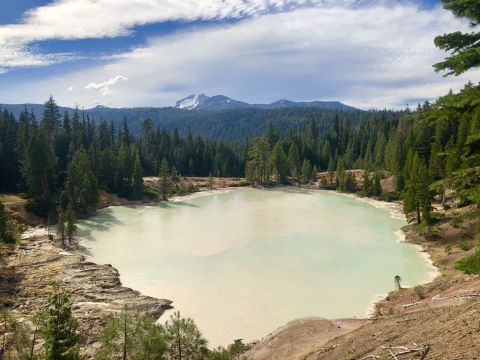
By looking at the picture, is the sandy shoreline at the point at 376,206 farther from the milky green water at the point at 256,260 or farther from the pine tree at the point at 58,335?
the pine tree at the point at 58,335

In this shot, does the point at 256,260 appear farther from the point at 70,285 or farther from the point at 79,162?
the point at 79,162

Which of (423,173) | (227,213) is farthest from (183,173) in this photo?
(423,173)

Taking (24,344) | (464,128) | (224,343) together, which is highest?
(464,128)

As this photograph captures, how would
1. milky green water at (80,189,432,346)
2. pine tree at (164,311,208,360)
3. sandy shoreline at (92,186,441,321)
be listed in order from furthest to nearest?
sandy shoreline at (92,186,441,321), milky green water at (80,189,432,346), pine tree at (164,311,208,360)

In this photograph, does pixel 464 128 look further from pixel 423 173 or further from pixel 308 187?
pixel 308 187

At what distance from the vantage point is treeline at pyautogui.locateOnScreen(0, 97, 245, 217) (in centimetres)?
7494

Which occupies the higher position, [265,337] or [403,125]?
[403,125]

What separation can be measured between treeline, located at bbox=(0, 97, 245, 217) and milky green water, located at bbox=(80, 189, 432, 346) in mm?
8643

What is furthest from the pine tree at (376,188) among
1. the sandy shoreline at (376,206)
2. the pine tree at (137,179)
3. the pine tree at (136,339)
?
the pine tree at (136,339)

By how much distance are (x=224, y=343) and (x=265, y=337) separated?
2826 mm

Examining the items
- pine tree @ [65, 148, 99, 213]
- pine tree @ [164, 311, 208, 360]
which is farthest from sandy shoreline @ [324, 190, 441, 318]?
pine tree @ [65, 148, 99, 213]

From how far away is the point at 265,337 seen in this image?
26047 mm

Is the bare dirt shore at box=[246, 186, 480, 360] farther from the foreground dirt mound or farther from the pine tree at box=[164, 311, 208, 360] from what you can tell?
the pine tree at box=[164, 311, 208, 360]

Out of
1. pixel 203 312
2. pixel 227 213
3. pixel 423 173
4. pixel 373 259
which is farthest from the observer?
pixel 227 213
